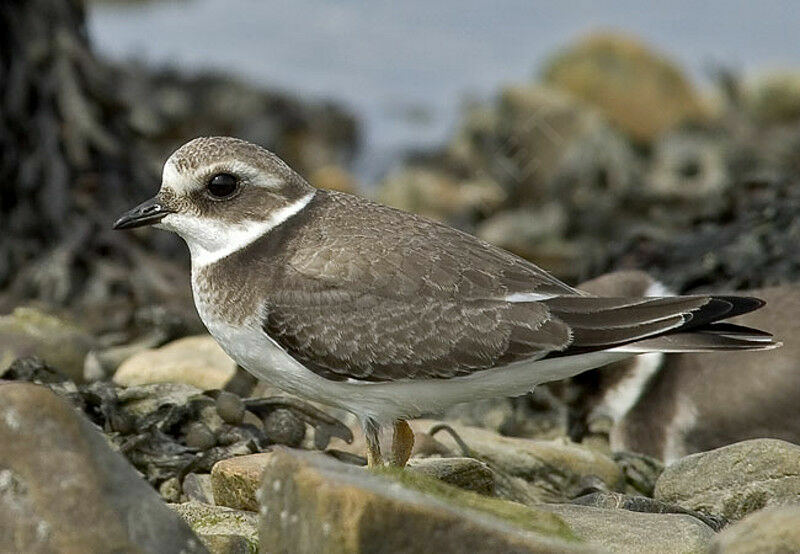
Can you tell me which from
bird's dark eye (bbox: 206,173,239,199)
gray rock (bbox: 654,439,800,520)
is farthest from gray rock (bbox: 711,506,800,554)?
bird's dark eye (bbox: 206,173,239,199)

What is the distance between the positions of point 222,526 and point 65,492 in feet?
3.57

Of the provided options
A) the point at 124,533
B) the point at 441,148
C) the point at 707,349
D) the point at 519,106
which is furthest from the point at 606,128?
the point at 124,533

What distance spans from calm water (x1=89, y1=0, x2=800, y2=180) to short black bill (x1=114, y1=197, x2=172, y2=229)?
1156cm

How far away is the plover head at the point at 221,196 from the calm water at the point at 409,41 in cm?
1161

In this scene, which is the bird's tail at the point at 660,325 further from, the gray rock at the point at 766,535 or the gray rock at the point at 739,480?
the gray rock at the point at 766,535

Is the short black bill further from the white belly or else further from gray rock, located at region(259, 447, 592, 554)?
gray rock, located at region(259, 447, 592, 554)

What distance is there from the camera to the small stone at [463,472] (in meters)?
5.16

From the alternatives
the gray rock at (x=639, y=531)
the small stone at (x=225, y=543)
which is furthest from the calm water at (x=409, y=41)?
the small stone at (x=225, y=543)

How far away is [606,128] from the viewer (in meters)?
13.8

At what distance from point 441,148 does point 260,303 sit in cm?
1207

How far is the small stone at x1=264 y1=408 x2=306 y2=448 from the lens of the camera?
19.2 feet

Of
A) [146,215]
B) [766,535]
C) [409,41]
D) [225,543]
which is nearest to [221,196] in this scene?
[146,215]

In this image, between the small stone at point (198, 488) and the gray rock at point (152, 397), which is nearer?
the small stone at point (198, 488)

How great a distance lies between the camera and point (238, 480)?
4.95m
